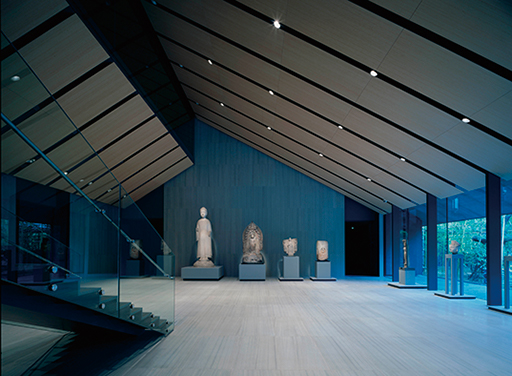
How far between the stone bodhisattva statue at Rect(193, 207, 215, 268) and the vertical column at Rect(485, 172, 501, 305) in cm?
932

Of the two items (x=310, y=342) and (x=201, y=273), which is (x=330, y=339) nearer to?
(x=310, y=342)

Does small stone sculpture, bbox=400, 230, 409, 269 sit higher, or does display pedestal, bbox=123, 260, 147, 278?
display pedestal, bbox=123, 260, 147, 278

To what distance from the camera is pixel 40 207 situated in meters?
3.03

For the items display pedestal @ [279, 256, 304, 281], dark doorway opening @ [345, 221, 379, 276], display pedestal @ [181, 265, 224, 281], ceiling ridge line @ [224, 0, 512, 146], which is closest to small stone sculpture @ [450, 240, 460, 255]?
ceiling ridge line @ [224, 0, 512, 146]

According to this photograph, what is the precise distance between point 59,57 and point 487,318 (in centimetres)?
875

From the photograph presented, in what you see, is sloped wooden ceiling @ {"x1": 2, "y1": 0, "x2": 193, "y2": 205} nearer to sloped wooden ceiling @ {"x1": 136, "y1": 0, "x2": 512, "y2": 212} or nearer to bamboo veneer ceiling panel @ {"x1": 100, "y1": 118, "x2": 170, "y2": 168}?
bamboo veneer ceiling panel @ {"x1": 100, "y1": 118, "x2": 170, "y2": 168}

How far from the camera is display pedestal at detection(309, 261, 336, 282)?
574 inches

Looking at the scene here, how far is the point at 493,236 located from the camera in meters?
8.38

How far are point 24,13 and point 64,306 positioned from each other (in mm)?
4032

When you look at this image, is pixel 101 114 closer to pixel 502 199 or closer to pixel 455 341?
pixel 455 341

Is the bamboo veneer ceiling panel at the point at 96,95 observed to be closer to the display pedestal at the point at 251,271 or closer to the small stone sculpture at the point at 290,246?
the display pedestal at the point at 251,271

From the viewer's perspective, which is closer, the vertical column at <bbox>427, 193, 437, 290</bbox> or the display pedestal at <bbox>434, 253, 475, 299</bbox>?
the display pedestal at <bbox>434, 253, 475, 299</bbox>

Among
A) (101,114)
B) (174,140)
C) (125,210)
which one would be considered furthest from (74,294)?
(174,140)

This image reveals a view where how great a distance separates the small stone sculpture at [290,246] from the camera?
1480cm
